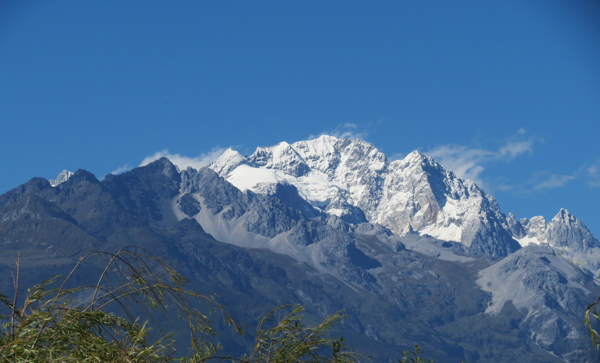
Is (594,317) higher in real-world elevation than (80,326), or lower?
higher

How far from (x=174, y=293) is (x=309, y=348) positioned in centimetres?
409

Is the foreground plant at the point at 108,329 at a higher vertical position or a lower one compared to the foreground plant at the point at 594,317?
lower

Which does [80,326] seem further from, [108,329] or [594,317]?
[594,317]

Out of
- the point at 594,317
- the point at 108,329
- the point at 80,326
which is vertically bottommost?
the point at 108,329

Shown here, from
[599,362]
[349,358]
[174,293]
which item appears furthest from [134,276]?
[599,362]

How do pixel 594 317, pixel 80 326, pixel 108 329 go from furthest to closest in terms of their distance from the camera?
pixel 108 329
pixel 80 326
pixel 594 317

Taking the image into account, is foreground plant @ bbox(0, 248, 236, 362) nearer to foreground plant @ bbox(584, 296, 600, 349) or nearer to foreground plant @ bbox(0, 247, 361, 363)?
foreground plant @ bbox(0, 247, 361, 363)

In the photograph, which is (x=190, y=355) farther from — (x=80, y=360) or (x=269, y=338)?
(x=80, y=360)

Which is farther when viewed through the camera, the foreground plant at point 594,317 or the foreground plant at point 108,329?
the foreground plant at point 108,329

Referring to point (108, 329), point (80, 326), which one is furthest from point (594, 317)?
point (108, 329)

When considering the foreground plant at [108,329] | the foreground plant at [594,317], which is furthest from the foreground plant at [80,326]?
the foreground plant at [594,317]

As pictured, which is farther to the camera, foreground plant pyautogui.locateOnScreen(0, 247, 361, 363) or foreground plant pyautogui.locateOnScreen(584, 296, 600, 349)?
foreground plant pyautogui.locateOnScreen(0, 247, 361, 363)

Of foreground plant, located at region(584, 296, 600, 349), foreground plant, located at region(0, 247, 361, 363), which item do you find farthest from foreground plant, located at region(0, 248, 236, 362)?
foreground plant, located at region(584, 296, 600, 349)

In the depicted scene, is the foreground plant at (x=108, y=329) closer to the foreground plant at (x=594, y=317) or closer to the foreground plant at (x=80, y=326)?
the foreground plant at (x=80, y=326)
